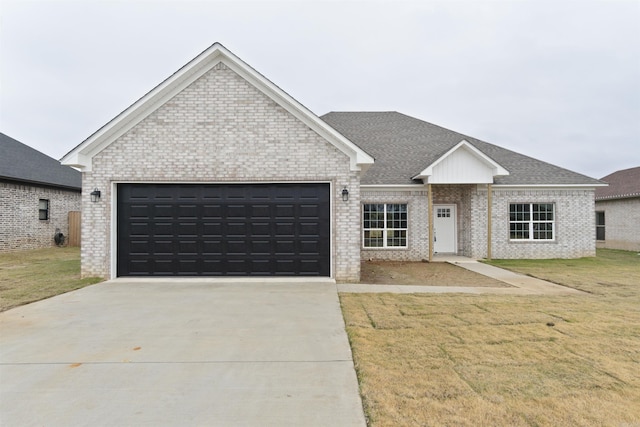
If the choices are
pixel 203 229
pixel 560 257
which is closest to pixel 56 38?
pixel 203 229

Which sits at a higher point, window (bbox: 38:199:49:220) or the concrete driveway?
window (bbox: 38:199:49:220)

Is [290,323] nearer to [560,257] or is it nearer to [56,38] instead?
[560,257]

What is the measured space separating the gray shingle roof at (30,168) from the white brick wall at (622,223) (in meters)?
33.7

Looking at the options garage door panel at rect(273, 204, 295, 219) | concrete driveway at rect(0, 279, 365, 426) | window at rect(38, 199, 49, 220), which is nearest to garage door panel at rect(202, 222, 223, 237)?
garage door panel at rect(273, 204, 295, 219)

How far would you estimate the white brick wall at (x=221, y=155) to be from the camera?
31.1 ft

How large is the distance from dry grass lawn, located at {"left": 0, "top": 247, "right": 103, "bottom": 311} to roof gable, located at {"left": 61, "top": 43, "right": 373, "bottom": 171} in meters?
3.31

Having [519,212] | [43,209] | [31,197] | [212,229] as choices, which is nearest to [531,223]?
[519,212]

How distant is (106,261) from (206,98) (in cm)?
551

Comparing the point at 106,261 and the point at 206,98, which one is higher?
the point at 206,98

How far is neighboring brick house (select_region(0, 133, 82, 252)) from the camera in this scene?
17391 millimetres

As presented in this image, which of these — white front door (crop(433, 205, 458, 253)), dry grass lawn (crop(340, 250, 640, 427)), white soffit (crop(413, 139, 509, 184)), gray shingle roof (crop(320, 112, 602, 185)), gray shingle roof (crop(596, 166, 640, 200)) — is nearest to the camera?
dry grass lawn (crop(340, 250, 640, 427))

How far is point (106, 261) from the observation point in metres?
9.52

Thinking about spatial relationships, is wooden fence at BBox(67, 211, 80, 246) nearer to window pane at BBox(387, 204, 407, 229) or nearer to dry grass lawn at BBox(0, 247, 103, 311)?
dry grass lawn at BBox(0, 247, 103, 311)

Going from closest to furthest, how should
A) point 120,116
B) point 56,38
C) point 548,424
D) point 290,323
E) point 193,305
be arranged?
1. point 548,424
2. point 290,323
3. point 193,305
4. point 120,116
5. point 56,38
